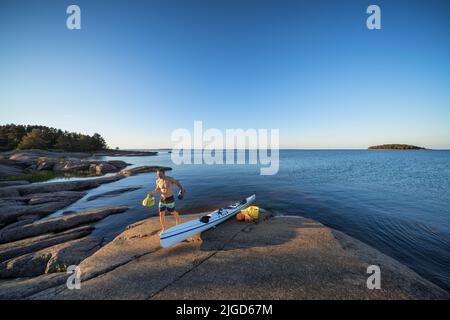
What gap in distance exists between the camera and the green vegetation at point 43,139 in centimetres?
6550

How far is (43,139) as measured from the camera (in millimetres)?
71812

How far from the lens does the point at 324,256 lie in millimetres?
6098

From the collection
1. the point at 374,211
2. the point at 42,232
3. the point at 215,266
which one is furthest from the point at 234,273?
the point at 374,211

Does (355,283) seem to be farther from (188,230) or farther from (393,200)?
(393,200)

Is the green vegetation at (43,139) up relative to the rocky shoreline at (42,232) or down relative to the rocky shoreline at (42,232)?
up

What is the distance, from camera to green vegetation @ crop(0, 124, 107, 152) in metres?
65.5

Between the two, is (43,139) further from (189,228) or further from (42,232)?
(189,228)

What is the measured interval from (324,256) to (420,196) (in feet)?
74.3

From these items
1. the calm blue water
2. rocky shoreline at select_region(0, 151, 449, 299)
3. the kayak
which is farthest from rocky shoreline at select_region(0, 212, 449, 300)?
the calm blue water

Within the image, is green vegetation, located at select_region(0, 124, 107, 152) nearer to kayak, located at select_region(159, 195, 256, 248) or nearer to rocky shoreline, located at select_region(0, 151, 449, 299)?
rocky shoreline, located at select_region(0, 151, 449, 299)

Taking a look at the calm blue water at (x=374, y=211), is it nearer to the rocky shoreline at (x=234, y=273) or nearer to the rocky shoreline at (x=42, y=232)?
the rocky shoreline at (x=42, y=232)

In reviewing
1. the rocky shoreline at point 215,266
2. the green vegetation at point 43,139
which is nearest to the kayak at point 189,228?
the rocky shoreline at point 215,266

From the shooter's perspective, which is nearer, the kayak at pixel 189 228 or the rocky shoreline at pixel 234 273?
the rocky shoreline at pixel 234 273

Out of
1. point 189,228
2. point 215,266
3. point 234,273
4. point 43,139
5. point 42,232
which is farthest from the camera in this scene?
point 43,139
